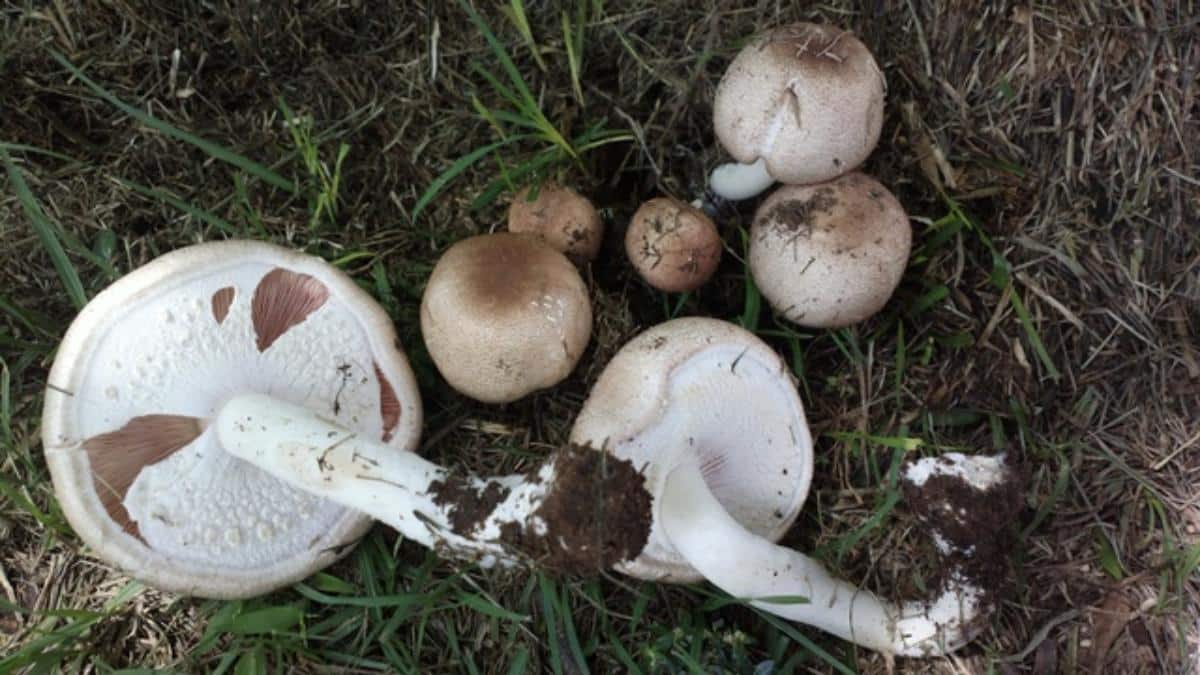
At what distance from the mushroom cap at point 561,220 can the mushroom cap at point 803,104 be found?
1.66 feet

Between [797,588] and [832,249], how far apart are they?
99 centimetres

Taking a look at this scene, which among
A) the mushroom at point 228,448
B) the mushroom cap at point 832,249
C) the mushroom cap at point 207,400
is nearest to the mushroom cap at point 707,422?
the mushroom cap at point 832,249

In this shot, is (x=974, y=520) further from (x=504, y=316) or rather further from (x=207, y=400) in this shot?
(x=207, y=400)

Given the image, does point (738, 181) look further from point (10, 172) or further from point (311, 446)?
point (10, 172)

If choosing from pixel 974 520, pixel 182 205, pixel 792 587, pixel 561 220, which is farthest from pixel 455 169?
pixel 974 520

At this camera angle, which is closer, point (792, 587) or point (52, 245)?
point (792, 587)

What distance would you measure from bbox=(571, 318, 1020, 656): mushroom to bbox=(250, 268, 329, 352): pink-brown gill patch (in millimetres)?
896

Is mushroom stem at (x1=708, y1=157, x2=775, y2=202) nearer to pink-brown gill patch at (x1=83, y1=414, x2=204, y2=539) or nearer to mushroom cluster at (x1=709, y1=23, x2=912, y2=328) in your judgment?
mushroom cluster at (x1=709, y1=23, x2=912, y2=328)

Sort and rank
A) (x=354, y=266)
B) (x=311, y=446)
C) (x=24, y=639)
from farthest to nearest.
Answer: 1. (x=354, y=266)
2. (x=24, y=639)
3. (x=311, y=446)

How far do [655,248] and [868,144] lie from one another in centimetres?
71

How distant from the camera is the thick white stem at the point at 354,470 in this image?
8.09 feet

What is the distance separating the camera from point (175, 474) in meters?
2.55

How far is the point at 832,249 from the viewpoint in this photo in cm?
265

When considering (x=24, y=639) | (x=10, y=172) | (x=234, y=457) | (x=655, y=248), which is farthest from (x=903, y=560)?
(x=10, y=172)
